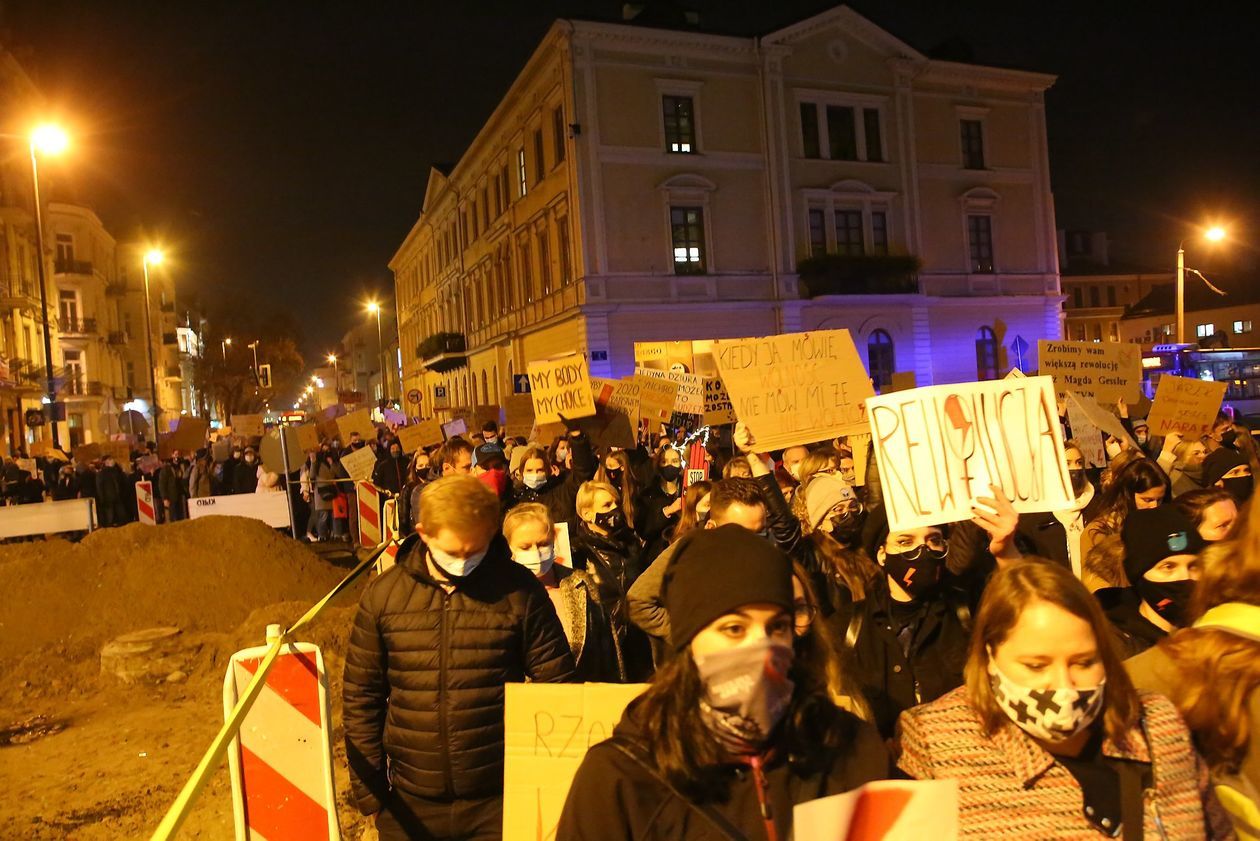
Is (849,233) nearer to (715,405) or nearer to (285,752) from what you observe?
(715,405)

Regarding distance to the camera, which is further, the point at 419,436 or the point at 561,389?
the point at 419,436

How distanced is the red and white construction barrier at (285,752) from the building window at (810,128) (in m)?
31.3

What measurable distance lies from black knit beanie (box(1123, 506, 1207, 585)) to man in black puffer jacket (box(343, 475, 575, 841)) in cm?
211

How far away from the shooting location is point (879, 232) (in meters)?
33.8

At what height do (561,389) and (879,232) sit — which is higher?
(879,232)

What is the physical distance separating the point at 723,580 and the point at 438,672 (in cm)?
176

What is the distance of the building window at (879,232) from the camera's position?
33.7 m

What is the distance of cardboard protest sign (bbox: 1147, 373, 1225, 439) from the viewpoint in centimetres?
932

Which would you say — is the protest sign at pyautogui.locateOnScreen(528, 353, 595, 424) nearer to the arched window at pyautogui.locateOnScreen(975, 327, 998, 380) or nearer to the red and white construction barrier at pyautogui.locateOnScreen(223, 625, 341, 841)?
the red and white construction barrier at pyautogui.locateOnScreen(223, 625, 341, 841)

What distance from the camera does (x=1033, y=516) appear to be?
18.8ft

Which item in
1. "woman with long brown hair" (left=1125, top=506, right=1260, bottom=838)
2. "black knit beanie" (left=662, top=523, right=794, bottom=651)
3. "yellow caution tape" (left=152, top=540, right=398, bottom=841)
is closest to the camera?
"black knit beanie" (left=662, top=523, right=794, bottom=651)

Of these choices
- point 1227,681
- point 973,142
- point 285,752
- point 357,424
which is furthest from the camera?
point 973,142

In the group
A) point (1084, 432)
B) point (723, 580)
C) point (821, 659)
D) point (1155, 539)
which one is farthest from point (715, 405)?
point (723, 580)

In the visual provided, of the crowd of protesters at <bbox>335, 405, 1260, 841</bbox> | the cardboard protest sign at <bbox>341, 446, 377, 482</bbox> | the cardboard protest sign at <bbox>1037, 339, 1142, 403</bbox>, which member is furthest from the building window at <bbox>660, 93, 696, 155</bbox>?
the crowd of protesters at <bbox>335, 405, 1260, 841</bbox>
